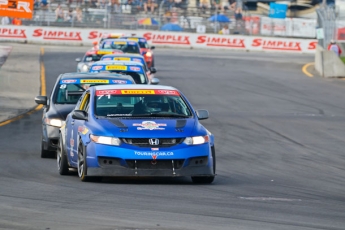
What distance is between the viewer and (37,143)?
18.0 metres

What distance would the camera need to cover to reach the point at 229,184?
38.8 feet

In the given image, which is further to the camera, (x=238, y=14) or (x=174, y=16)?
(x=238, y=14)

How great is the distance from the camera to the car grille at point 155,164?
11.2m

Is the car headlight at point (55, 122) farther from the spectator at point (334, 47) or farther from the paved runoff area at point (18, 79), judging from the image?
the spectator at point (334, 47)

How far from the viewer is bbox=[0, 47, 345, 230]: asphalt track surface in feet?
27.9

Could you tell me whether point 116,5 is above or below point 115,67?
below

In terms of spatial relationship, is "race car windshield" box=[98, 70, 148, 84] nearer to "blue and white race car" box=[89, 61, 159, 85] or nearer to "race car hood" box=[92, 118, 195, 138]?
"blue and white race car" box=[89, 61, 159, 85]

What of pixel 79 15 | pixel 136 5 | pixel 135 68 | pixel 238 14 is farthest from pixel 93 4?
pixel 135 68

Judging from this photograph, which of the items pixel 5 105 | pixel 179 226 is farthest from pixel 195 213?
pixel 5 105

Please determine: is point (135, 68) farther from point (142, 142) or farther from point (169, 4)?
point (169, 4)

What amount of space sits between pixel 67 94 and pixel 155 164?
5.39m

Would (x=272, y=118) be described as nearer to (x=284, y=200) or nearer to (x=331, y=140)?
(x=331, y=140)

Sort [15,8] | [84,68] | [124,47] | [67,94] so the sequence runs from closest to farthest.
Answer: [67,94] < [15,8] < [84,68] < [124,47]

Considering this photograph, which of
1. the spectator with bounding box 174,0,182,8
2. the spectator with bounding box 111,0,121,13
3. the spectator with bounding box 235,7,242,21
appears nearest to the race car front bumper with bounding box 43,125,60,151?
the spectator with bounding box 111,0,121,13
